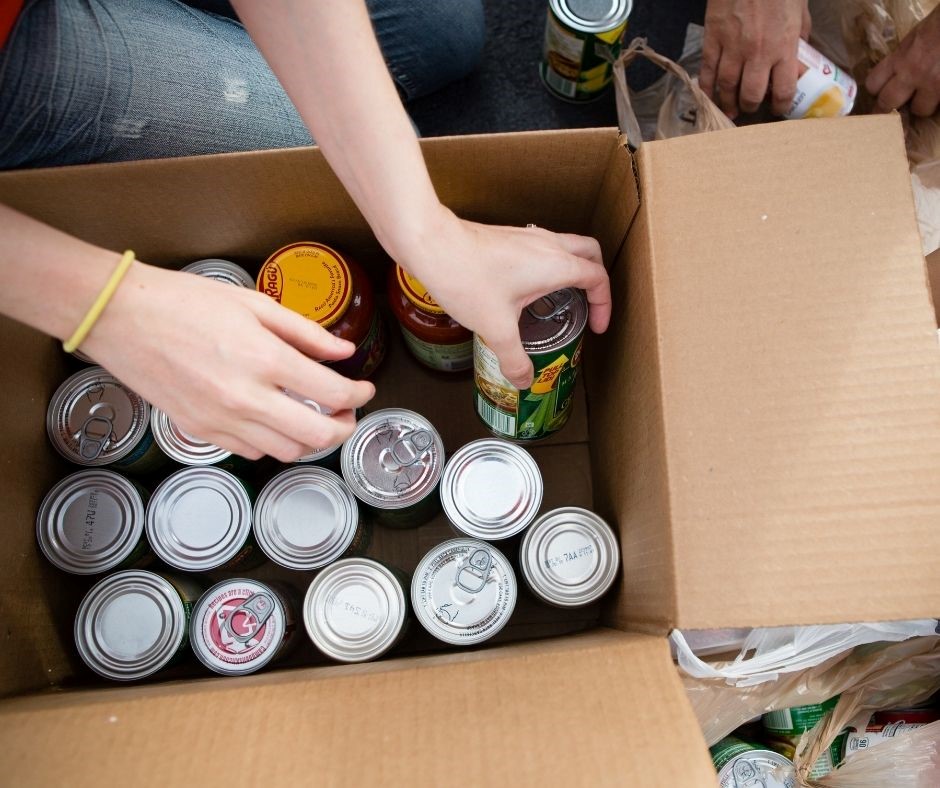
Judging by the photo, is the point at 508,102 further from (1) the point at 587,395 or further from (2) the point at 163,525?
(2) the point at 163,525

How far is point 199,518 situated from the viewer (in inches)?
35.6

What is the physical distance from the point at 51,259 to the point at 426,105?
1.04m

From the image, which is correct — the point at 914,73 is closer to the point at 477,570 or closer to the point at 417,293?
the point at 417,293

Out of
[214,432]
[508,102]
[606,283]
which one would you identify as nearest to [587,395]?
[606,283]

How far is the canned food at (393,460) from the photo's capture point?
34.9 inches

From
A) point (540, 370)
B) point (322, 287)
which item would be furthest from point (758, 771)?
point (322, 287)

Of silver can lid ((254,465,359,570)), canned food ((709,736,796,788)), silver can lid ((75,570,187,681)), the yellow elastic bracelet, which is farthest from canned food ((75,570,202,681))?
canned food ((709,736,796,788))

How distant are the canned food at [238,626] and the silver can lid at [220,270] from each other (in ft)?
1.31

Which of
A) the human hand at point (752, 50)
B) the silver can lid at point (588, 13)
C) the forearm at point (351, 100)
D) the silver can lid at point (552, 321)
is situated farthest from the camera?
the silver can lid at point (588, 13)

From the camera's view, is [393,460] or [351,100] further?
[393,460]

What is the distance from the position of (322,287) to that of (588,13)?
2.50ft

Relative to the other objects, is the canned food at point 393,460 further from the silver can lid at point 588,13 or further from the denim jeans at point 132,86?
the silver can lid at point 588,13

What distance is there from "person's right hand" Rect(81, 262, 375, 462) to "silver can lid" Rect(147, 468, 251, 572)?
251 millimetres

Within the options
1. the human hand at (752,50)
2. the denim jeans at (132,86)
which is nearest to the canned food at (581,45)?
the human hand at (752,50)
